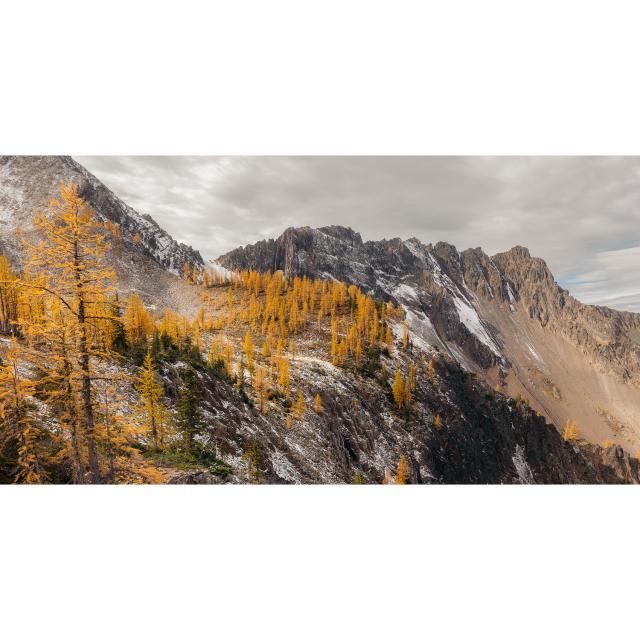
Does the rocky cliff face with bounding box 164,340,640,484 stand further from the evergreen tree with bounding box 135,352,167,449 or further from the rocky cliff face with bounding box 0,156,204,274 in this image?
the rocky cliff face with bounding box 0,156,204,274

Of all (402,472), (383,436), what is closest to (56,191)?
(402,472)

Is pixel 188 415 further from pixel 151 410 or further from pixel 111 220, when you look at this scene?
pixel 111 220

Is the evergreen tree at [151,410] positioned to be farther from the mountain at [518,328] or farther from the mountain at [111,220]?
the mountain at [518,328]
